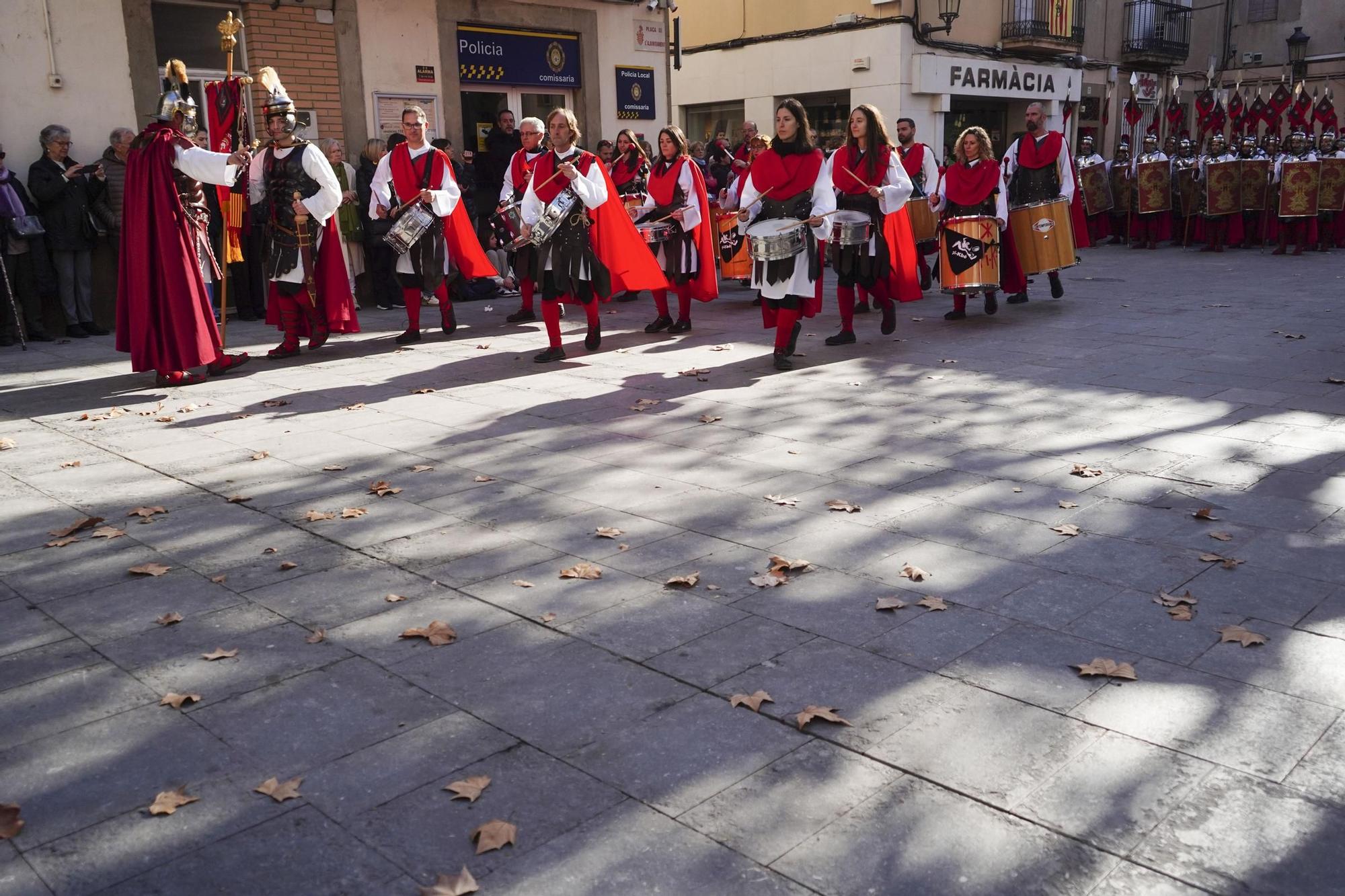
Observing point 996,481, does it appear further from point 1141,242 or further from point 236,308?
point 1141,242

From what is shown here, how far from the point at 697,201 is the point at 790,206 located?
2.49m

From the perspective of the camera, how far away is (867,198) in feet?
34.0

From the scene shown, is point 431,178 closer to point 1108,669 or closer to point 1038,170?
point 1038,170

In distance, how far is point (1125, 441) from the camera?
6.53 metres

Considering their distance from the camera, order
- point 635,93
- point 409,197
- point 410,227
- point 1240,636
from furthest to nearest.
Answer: point 635,93 → point 409,197 → point 410,227 → point 1240,636

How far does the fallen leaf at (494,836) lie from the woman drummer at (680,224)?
28.5 feet

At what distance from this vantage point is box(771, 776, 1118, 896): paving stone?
2580 mm

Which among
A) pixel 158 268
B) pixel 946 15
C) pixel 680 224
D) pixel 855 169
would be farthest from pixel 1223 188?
pixel 158 268

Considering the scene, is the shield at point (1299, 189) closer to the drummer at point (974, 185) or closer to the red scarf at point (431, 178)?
the drummer at point (974, 185)

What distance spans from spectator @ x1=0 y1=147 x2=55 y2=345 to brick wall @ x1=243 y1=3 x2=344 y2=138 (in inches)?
113

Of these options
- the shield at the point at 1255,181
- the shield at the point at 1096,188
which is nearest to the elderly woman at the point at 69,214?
the shield at the point at 1096,188

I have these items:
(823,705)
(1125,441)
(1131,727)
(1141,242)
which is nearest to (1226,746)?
(1131,727)

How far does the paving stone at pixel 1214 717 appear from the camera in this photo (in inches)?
122

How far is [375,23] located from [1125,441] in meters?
11.0
